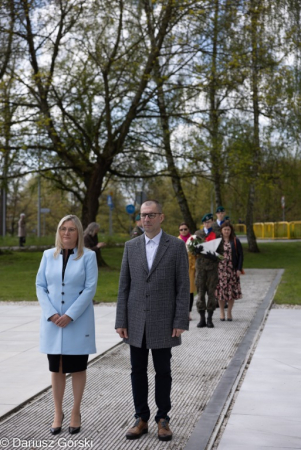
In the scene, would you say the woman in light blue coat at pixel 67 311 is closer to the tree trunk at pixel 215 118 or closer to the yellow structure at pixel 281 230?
the tree trunk at pixel 215 118

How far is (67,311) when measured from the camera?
565 cm

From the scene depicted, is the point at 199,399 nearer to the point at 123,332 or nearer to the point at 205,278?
the point at 123,332

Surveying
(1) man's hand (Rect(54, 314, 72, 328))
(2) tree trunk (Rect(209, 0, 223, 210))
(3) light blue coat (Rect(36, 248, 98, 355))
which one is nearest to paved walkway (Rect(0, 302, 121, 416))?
(3) light blue coat (Rect(36, 248, 98, 355))

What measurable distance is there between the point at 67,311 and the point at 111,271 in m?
18.2

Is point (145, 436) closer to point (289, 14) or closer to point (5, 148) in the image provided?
point (5, 148)

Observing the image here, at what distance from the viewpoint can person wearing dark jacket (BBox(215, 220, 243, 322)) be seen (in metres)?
12.6

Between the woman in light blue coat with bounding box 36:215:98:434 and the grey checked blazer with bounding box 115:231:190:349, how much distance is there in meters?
0.31

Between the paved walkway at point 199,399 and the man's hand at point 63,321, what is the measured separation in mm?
878

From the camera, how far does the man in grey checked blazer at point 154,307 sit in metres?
5.64

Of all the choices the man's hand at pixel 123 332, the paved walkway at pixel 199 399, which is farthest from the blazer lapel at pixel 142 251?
the paved walkway at pixel 199 399

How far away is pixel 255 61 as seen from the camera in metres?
23.4

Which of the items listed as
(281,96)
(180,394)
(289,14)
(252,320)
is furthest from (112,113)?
(180,394)

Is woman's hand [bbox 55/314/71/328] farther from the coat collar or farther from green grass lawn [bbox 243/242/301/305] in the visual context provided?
green grass lawn [bbox 243/242/301/305]

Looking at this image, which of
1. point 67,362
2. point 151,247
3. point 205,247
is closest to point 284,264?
point 205,247
